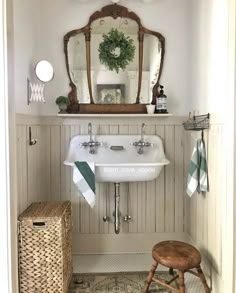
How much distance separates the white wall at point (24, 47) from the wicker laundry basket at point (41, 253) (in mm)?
698

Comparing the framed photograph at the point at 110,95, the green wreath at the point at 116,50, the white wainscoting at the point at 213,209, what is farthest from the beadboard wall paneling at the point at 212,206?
the green wreath at the point at 116,50

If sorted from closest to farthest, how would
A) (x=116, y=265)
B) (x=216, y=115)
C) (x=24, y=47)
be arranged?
(x=216, y=115) < (x=24, y=47) < (x=116, y=265)

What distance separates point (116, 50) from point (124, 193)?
119 centimetres

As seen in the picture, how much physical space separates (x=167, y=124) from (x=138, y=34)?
2.57 feet

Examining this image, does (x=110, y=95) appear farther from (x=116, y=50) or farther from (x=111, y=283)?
(x=111, y=283)

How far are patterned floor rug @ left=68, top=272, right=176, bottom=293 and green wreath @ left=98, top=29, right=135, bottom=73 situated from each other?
1.59 meters

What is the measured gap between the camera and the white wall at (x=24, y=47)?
193cm

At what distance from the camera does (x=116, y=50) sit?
2.58m

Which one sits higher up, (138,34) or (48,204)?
(138,34)

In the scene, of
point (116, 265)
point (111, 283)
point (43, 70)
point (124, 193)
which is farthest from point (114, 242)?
point (43, 70)

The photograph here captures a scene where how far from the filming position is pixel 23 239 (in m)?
1.78

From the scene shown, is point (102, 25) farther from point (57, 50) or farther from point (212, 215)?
point (212, 215)

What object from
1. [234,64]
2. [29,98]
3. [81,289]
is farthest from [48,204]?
[234,64]

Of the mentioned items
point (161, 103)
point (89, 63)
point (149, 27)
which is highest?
point (149, 27)
